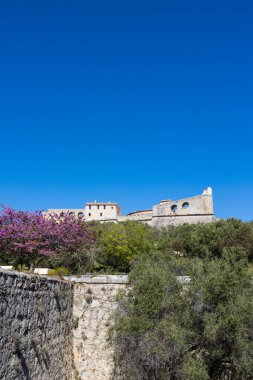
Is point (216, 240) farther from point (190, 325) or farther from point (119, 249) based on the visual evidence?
point (190, 325)

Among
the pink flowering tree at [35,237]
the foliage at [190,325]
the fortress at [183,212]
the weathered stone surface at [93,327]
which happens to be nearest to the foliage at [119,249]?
the pink flowering tree at [35,237]

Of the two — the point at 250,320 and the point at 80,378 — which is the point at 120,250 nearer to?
the point at 80,378

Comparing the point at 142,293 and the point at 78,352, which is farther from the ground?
the point at 142,293

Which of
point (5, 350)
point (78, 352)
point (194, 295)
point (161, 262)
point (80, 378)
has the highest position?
point (161, 262)

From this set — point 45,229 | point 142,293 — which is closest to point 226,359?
point 142,293

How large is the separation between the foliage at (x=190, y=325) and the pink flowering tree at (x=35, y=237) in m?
6.53

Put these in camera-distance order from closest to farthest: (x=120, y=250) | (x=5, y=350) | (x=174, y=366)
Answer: (x=5, y=350) < (x=174, y=366) < (x=120, y=250)

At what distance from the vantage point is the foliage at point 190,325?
986 centimetres

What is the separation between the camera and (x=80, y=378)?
13.1 m

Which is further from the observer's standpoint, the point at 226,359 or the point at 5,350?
the point at 226,359

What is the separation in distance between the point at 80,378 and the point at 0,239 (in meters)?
6.83

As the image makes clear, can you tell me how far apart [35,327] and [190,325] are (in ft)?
14.5

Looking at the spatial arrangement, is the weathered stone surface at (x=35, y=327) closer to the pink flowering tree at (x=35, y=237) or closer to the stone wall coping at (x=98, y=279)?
the stone wall coping at (x=98, y=279)

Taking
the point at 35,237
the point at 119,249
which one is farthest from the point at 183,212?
the point at 35,237
